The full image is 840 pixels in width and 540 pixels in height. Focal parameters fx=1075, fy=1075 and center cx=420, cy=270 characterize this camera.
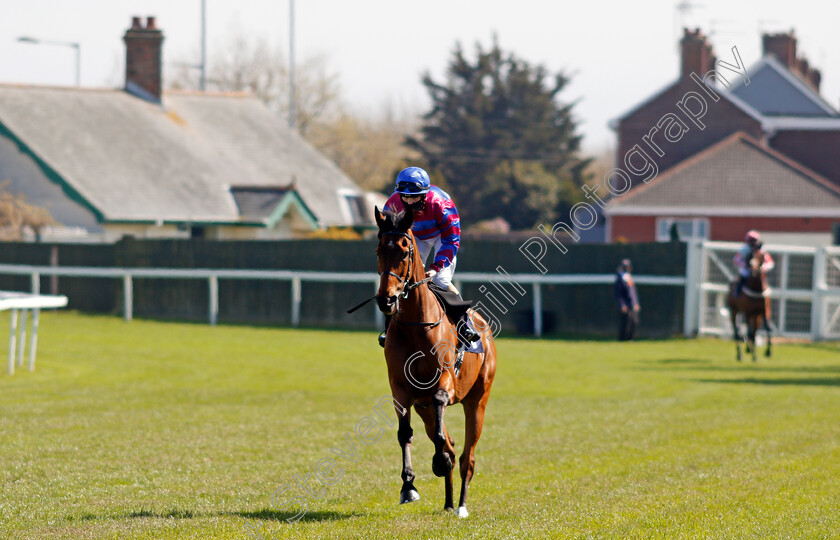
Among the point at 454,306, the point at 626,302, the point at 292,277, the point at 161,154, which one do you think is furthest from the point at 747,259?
the point at 161,154

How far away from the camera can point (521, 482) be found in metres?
9.07

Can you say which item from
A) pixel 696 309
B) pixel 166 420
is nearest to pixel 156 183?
pixel 696 309

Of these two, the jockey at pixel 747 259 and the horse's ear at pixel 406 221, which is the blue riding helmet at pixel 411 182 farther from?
the jockey at pixel 747 259

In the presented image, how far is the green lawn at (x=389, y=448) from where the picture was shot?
285 inches

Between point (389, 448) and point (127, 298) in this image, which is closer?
point (389, 448)

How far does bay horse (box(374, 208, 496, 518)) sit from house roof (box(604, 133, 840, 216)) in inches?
1369

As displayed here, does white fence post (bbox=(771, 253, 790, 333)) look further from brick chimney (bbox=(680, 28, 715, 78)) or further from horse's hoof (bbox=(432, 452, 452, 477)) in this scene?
horse's hoof (bbox=(432, 452, 452, 477))

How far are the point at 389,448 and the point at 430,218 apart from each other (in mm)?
3905

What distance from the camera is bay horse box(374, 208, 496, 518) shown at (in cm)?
706

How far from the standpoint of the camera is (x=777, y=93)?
4738 cm

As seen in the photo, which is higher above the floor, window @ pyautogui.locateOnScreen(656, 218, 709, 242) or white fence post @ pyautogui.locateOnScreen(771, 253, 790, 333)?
window @ pyautogui.locateOnScreen(656, 218, 709, 242)

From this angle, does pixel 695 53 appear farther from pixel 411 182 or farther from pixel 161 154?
pixel 411 182

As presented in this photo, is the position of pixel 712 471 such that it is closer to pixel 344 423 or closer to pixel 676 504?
pixel 676 504

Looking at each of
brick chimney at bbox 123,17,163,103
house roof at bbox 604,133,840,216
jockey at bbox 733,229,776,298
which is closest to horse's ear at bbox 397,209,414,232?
jockey at bbox 733,229,776,298
